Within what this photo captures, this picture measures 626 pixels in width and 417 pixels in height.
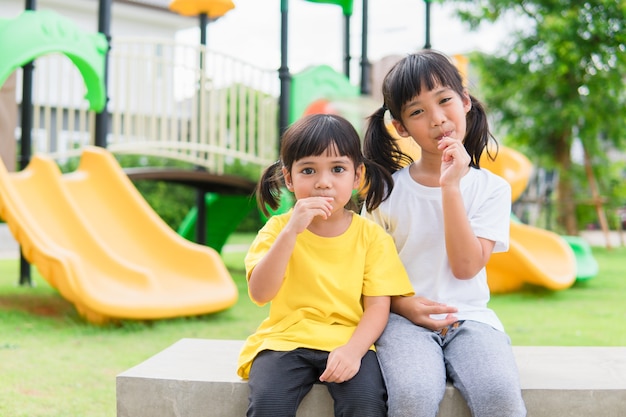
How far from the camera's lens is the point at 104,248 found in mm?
4930

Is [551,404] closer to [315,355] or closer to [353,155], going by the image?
[315,355]

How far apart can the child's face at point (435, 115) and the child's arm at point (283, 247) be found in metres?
0.42

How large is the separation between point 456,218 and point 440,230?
175mm

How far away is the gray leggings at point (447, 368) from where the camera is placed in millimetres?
1712

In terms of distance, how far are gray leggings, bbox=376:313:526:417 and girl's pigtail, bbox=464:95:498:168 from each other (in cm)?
59

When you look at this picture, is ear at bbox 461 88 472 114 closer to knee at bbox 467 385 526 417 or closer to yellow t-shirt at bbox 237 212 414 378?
yellow t-shirt at bbox 237 212 414 378

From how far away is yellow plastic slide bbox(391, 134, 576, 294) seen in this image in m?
6.34

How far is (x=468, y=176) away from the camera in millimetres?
2123

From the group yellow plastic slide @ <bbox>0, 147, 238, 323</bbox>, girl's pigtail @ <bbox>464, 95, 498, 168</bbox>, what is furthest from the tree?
girl's pigtail @ <bbox>464, 95, 498, 168</bbox>

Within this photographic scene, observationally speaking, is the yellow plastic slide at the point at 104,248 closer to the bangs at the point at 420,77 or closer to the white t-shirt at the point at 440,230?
the white t-shirt at the point at 440,230

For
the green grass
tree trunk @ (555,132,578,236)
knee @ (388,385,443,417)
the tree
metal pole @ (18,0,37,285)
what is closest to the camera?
knee @ (388,385,443,417)

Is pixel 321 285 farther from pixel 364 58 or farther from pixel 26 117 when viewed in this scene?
pixel 364 58

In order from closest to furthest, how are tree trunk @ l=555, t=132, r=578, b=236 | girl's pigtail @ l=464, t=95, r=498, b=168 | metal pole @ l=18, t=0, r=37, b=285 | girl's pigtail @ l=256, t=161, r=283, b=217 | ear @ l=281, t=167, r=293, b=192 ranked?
ear @ l=281, t=167, r=293, b=192 < girl's pigtail @ l=256, t=161, r=283, b=217 < girl's pigtail @ l=464, t=95, r=498, b=168 < metal pole @ l=18, t=0, r=37, b=285 < tree trunk @ l=555, t=132, r=578, b=236

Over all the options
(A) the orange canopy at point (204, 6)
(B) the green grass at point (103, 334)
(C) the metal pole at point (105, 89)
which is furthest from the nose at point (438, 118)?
(A) the orange canopy at point (204, 6)
